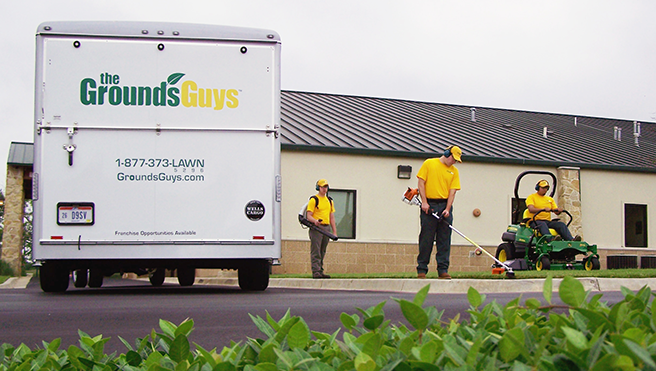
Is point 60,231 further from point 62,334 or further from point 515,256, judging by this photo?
point 515,256

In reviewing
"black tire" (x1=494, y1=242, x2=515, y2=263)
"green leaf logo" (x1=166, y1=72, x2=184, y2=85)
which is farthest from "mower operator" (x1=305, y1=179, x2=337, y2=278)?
"green leaf logo" (x1=166, y1=72, x2=184, y2=85)

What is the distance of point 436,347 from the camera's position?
1546 mm

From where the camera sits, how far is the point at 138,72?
29.6ft

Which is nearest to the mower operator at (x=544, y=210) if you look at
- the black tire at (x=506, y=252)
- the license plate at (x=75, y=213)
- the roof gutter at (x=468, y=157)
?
the black tire at (x=506, y=252)

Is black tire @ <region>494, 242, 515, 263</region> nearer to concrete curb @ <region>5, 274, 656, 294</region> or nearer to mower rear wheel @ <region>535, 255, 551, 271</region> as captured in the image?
mower rear wheel @ <region>535, 255, 551, 271</region>

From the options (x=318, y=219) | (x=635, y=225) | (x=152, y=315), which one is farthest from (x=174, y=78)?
(x=635, y=225)

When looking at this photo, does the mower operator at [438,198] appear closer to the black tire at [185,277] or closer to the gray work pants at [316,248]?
the gray work pants at [316,248]

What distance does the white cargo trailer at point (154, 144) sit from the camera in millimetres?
8773

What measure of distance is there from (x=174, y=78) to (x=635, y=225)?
1615 centimetres

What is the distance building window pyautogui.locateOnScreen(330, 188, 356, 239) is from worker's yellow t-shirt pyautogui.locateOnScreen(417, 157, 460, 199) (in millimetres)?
7924

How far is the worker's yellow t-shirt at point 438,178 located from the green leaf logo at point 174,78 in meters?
3.64

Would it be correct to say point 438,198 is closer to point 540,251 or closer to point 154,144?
point 540,251

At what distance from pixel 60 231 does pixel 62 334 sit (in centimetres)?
392

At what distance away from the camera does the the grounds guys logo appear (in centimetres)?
891
